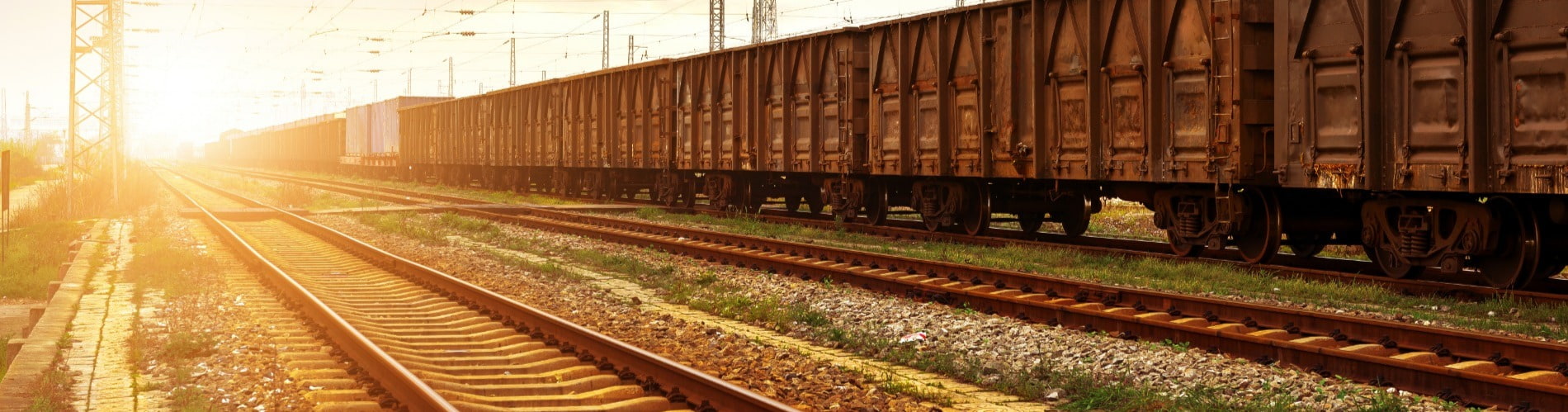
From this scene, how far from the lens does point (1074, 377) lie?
23.9ft

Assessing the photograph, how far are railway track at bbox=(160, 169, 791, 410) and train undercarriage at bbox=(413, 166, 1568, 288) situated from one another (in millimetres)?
7217

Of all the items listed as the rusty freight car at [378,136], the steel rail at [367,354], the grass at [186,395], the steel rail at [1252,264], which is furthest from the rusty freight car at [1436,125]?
the rusty freight car at [378,136]

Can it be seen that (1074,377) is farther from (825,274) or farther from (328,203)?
(328,203)

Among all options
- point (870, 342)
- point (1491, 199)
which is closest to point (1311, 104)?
point (1491, 199)

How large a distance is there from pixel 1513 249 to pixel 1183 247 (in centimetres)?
371

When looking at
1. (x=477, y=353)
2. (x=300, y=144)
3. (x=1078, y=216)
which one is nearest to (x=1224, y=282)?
(x=1078, y=216)

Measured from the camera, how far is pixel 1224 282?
37.7 feet

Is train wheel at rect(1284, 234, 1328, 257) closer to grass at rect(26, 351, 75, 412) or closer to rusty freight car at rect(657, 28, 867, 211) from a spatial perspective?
rusty freight car at rect(657, 28, 867, 211)

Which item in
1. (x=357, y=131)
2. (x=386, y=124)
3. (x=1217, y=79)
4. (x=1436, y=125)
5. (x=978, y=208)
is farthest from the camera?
(x=357, y=131)

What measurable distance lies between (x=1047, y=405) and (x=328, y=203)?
29331 millimetres

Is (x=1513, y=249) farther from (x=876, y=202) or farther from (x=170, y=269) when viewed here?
(x=170, y=269)

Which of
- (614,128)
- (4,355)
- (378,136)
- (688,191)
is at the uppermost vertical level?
(378,136)

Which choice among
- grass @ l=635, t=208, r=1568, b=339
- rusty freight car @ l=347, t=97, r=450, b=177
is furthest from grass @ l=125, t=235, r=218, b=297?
rusty freight car @ l=347, t=97, r=450, b=177

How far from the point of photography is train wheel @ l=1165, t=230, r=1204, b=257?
534 inches
